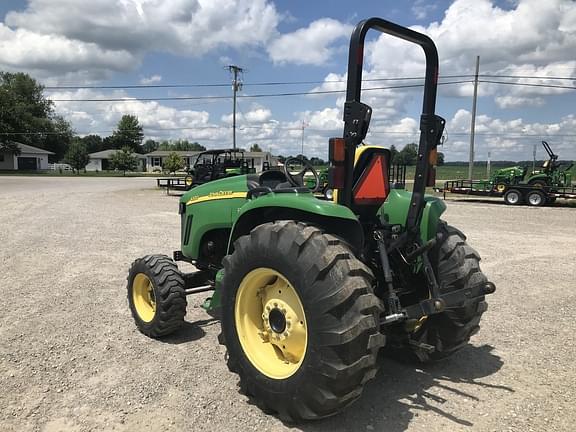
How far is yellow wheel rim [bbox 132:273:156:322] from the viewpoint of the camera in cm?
475

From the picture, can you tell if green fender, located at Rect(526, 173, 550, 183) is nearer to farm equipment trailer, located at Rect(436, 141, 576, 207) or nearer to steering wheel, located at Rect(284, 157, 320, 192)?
farm equipment trailer, located at Rect(436, 141, 576, 207)

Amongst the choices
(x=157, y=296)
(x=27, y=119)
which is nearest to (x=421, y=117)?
(x=157, y=296)

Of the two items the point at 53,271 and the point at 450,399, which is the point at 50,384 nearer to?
the point at 450,399

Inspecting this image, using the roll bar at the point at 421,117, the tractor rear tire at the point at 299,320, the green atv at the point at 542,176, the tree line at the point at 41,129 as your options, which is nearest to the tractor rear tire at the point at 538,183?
the green atv at the point at 542,176

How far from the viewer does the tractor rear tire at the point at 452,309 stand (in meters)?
3.62

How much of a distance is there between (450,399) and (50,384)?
2931 millimetres

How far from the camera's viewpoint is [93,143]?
113 m

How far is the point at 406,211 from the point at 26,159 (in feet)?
254

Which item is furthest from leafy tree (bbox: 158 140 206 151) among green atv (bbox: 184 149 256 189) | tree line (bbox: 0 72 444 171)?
green atv (bbox: 184 149 256 189)

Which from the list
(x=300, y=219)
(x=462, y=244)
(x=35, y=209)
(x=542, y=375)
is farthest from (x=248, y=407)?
(x=35, y=209)

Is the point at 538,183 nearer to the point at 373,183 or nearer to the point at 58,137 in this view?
the point at 373,183

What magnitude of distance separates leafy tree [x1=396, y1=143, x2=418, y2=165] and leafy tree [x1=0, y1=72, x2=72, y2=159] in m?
64.9

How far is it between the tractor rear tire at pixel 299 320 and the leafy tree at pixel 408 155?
1.20m

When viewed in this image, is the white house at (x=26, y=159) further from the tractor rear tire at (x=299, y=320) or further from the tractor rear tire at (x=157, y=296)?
the tractor rear tire at (x=299, y=320)
